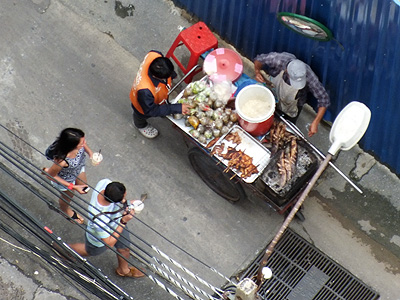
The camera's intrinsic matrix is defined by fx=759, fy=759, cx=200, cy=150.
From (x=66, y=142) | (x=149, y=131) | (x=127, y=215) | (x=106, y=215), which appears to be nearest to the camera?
(x=106, y=215)

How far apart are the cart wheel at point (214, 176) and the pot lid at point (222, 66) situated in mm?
820

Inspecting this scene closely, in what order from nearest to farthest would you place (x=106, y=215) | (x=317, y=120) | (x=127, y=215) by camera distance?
(x=106, y=215), (x=127, y=215), (x=317, y=120)

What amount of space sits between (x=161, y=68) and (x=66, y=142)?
122cm

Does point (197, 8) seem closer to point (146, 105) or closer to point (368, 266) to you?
point (146, 105)

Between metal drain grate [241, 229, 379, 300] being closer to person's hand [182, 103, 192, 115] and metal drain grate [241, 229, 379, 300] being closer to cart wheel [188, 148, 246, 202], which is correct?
cart wheel [188, 148, 246, 202]

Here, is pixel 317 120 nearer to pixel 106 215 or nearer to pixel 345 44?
pixel 345 44

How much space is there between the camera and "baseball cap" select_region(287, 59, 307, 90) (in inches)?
299

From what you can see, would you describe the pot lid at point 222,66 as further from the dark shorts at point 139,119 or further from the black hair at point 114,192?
the black hair at point 114,192

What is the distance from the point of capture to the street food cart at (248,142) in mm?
7492

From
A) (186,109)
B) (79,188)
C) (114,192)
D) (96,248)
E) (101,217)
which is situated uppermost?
(186,109)

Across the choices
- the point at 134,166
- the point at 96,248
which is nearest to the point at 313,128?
the point at 134,166

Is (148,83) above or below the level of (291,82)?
below

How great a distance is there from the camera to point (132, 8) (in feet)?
31.1

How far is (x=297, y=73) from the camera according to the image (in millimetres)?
7602
